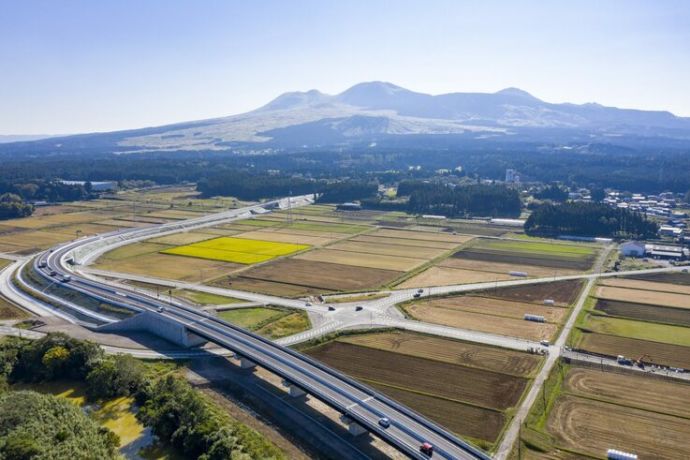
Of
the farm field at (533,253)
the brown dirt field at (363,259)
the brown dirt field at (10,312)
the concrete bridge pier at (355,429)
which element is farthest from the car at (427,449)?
the farm field at (533,253)

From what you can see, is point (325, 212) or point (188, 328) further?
point (325, 212)

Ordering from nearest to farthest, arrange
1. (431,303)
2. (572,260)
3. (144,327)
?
(144,327) < (431,303) < (572,260)

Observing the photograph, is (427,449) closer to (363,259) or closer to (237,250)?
(363,259)

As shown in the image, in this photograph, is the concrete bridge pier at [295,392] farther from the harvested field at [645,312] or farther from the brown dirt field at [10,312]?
the harvested field at [645,312]

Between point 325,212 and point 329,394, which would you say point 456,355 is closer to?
point 329,394

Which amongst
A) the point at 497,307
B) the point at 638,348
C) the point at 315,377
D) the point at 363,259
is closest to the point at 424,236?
the point at 363,259

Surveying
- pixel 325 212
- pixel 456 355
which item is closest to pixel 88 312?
pixel 456 355
